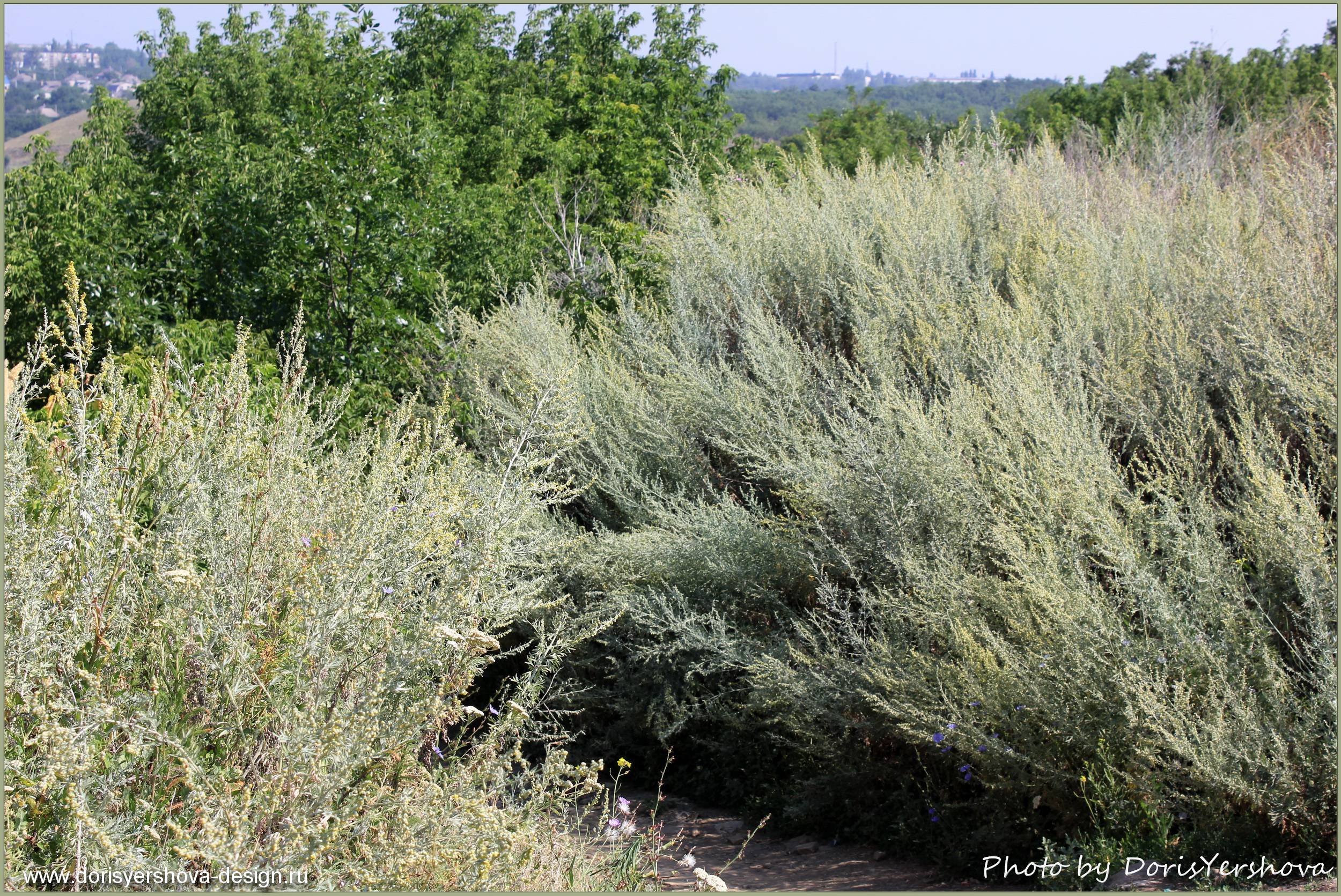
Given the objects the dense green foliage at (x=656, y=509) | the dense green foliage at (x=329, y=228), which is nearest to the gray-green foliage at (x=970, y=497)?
the dense green foliage at (x=656, y=509)

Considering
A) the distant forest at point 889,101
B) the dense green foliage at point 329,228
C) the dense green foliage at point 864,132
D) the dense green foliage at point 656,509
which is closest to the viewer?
the dense green foliage at point 656,509

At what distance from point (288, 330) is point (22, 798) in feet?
14.0

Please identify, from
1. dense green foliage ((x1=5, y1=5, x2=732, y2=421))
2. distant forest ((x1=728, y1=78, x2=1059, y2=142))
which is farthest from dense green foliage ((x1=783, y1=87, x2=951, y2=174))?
dense green foliage ((x1=5, y1=5, x2=732, y2=421))

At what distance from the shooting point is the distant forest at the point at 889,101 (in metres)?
26.3

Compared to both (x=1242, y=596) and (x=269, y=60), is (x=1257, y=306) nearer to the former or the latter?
(x=1242, y=596)

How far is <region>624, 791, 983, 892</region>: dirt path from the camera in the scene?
11.8 ft

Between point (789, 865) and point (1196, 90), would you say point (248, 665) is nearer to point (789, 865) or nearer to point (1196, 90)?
point (789, 865)

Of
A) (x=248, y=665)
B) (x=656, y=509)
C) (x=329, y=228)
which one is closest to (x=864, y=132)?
(x=329, y=228)

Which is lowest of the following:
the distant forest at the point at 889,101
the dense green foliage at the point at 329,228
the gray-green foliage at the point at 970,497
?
the gray-green foliage at the point at 970,497

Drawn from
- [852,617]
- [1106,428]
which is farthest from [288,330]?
→ [1106,428]

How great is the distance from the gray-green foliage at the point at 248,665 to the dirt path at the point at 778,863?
921 mm

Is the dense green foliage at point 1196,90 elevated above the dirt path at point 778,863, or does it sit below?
above

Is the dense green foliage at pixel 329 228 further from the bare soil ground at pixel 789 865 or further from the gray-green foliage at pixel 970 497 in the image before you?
the bare soil ground at pixel 789 865

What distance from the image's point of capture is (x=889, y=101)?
29.6 m
